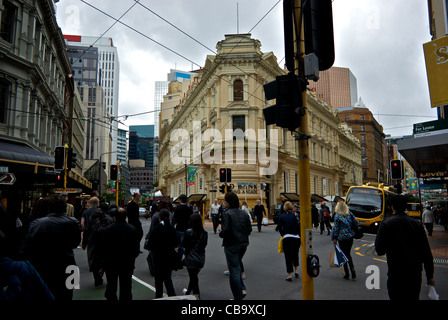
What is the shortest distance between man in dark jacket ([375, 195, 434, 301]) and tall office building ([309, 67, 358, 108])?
493 ft

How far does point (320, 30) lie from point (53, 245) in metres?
4.87

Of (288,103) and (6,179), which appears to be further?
(6,179)

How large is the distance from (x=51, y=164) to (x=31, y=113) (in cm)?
497

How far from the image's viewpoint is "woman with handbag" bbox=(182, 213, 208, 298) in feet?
18.6

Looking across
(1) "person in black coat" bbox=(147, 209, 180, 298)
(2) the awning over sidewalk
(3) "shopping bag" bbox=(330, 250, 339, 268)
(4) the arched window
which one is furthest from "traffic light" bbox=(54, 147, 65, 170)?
(4) the arched window

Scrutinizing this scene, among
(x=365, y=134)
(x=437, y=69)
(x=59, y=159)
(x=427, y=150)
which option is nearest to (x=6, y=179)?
(x=59, y=159)

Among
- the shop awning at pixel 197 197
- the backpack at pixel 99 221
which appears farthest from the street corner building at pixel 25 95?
the shop awning at pixel 197 197

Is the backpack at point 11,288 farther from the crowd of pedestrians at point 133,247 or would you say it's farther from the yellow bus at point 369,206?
the yellow bus at point 369,206

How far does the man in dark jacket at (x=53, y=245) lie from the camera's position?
4188 millimetres

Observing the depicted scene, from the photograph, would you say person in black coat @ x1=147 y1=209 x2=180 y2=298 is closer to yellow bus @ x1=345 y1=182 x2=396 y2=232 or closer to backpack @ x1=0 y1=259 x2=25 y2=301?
backpack @ x1=0 y1=259 x2=25 y2=301

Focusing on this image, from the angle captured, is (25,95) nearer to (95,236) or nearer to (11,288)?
(95,236)

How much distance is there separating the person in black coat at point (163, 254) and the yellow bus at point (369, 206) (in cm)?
1789

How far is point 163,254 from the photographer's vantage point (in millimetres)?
5621
